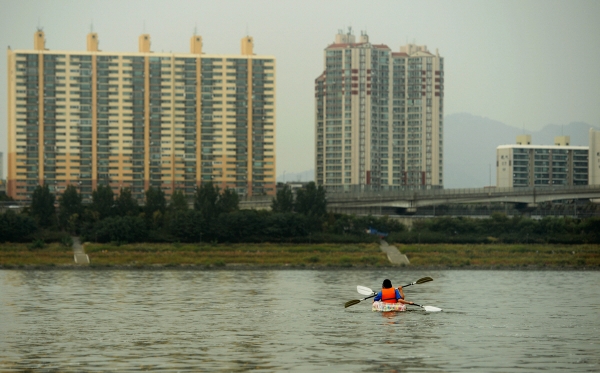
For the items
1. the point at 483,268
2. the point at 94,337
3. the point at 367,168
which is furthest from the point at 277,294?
the point at 367,168

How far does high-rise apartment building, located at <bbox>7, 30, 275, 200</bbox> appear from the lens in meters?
172

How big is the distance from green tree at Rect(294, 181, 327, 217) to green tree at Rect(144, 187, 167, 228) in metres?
15.8

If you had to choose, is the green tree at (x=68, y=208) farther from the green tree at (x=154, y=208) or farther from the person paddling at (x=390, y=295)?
the person paddling at (x=390, y=295)

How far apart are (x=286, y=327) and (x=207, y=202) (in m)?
67.7

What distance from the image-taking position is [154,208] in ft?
362

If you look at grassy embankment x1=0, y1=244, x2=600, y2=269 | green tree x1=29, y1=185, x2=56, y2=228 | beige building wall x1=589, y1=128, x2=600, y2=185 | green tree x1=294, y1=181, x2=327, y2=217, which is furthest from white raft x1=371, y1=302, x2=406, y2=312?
beige building wall x1=589, y1=128, x2=600, y2=185

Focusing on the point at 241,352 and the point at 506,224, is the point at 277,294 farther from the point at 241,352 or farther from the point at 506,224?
the point at 506,224

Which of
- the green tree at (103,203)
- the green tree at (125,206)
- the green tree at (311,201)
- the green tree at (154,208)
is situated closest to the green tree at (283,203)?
the green tree at (311,201)

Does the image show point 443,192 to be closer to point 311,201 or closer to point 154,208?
point 311,201

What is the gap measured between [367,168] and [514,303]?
142 metres

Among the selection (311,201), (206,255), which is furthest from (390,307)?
(311,201)

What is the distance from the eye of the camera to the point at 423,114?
19725 cm

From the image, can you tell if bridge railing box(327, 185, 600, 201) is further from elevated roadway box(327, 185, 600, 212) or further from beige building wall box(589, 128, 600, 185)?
beige building wall box(589, 128, 600, 185)

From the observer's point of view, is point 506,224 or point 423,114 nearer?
point 506,224
